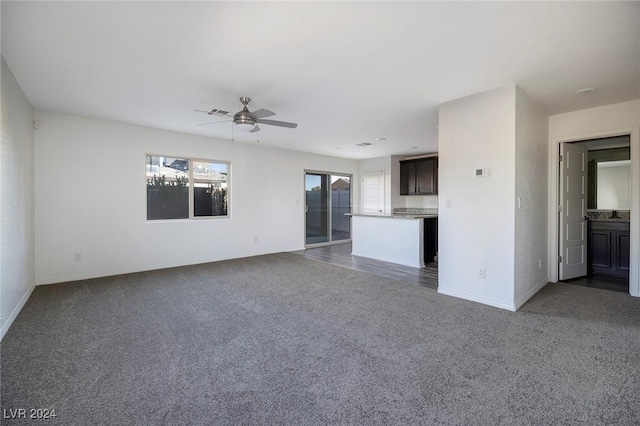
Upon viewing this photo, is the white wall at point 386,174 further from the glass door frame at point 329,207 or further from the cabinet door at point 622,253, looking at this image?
the cabinet door at point 622,253

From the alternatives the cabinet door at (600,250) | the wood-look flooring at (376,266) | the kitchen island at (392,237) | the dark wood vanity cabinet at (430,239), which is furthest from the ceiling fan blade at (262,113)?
the cabinet door at (600,250)

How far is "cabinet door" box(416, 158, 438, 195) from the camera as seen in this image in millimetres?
7199

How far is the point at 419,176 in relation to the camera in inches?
297

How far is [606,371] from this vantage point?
201cm

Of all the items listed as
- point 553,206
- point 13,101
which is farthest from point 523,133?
point 13,101

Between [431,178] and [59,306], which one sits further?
[431,178]

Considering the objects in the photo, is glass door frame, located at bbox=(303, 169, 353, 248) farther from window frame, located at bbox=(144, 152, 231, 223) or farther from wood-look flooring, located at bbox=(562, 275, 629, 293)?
wood-look flooring, located at bbox=(562, 275, 629, 293)

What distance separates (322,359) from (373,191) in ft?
21.8

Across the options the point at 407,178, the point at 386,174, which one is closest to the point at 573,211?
the point at 407,178

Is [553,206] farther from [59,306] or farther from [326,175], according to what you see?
[59,306]

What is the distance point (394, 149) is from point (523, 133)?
12.4 feet

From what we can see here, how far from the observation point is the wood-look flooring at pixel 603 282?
395cm

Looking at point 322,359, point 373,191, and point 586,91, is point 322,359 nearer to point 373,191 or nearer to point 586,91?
point 586,91

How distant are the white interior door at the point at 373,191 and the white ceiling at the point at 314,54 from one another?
4207 mm
